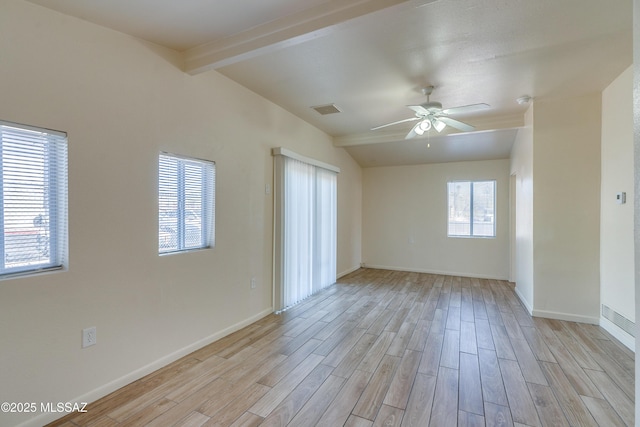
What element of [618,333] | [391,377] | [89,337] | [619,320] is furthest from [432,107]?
[89,337]

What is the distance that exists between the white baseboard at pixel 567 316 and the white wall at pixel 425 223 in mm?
2148

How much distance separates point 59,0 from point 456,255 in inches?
256

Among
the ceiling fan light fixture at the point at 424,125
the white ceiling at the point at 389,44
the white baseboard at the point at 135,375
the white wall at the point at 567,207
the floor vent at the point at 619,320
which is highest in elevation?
the white ceiling at the point at 389,44

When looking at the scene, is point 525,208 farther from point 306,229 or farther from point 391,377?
point 391,377

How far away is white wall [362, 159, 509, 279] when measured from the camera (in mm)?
5750

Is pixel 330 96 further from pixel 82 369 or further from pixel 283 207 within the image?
pixel 82 369

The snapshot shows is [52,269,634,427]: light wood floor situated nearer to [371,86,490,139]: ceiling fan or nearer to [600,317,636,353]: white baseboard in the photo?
[600,317,636,353]: white baseboard

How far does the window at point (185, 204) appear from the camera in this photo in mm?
2537

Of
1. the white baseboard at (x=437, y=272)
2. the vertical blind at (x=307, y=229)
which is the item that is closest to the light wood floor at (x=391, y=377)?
the vertical blind at (x=307, y=229)

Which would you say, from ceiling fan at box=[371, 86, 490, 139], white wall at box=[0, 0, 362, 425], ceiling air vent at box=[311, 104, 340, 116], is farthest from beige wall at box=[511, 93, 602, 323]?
white wall at box=[0, 0, 362, 425]

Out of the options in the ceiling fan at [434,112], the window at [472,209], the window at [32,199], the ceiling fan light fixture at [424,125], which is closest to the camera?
the window at [32,199]

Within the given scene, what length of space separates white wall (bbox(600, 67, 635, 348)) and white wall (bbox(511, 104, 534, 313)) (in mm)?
667

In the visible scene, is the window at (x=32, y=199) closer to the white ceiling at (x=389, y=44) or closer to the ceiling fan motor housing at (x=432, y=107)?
the white ceiling at (x=389, y=44)

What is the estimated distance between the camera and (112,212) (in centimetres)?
212
